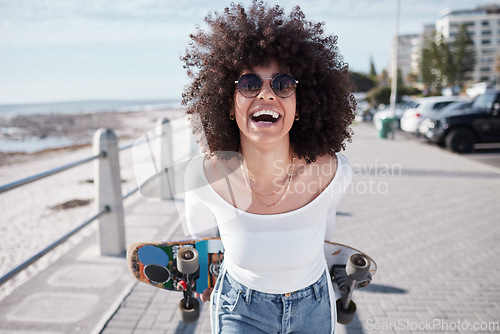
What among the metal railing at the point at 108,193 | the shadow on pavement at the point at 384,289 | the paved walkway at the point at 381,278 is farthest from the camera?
the metal railing at the point at 108,193

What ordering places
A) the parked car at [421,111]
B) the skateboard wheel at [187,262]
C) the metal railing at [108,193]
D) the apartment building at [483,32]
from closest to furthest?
1. the skateboard wheel at [187,262]
2. the metal railing at [108,193]
3. the parked car at [421,111]
4. the apartment building at [483,32]

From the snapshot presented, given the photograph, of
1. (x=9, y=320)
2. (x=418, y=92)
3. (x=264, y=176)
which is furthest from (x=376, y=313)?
(x=418, y=92)

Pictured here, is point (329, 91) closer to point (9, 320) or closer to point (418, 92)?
point (9, 320)

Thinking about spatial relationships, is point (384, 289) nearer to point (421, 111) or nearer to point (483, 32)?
point (421, 111)

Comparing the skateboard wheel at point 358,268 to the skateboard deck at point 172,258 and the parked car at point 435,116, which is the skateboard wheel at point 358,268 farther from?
the parked car at point 435,116

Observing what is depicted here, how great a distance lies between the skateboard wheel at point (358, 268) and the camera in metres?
1.77

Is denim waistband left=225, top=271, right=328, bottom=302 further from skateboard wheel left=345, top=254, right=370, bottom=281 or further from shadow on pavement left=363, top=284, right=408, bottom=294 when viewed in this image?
shadow on pavement left=363, top=284, right=408, bottom=294

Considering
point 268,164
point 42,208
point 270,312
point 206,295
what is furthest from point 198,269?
point 42,208

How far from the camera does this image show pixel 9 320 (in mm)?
3225

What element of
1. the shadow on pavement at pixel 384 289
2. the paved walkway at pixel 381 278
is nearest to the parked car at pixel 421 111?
the paved walkway at pixel 381 278

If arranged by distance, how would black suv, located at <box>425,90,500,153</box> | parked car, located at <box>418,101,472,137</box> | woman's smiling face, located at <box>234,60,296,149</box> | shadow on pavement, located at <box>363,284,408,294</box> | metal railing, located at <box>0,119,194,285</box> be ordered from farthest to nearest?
parked car, located at <box>418,101,472,137</box> < black suv, located at <box>425,90,500,153</box> < metal railing, located at <box>0,119,194,285</box> < shadow on pavement, located at <box>363,284,408,294</box> < woman's smiling face, located at <box>234,60,296,149</box>

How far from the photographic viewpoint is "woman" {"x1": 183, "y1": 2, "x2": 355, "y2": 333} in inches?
63.4

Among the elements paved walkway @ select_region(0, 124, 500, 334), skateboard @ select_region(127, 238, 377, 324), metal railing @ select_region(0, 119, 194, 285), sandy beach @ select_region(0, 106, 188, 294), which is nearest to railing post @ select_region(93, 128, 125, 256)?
metal railing @ select_region(0, 119, 194, 285)

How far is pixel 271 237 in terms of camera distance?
160 cm
